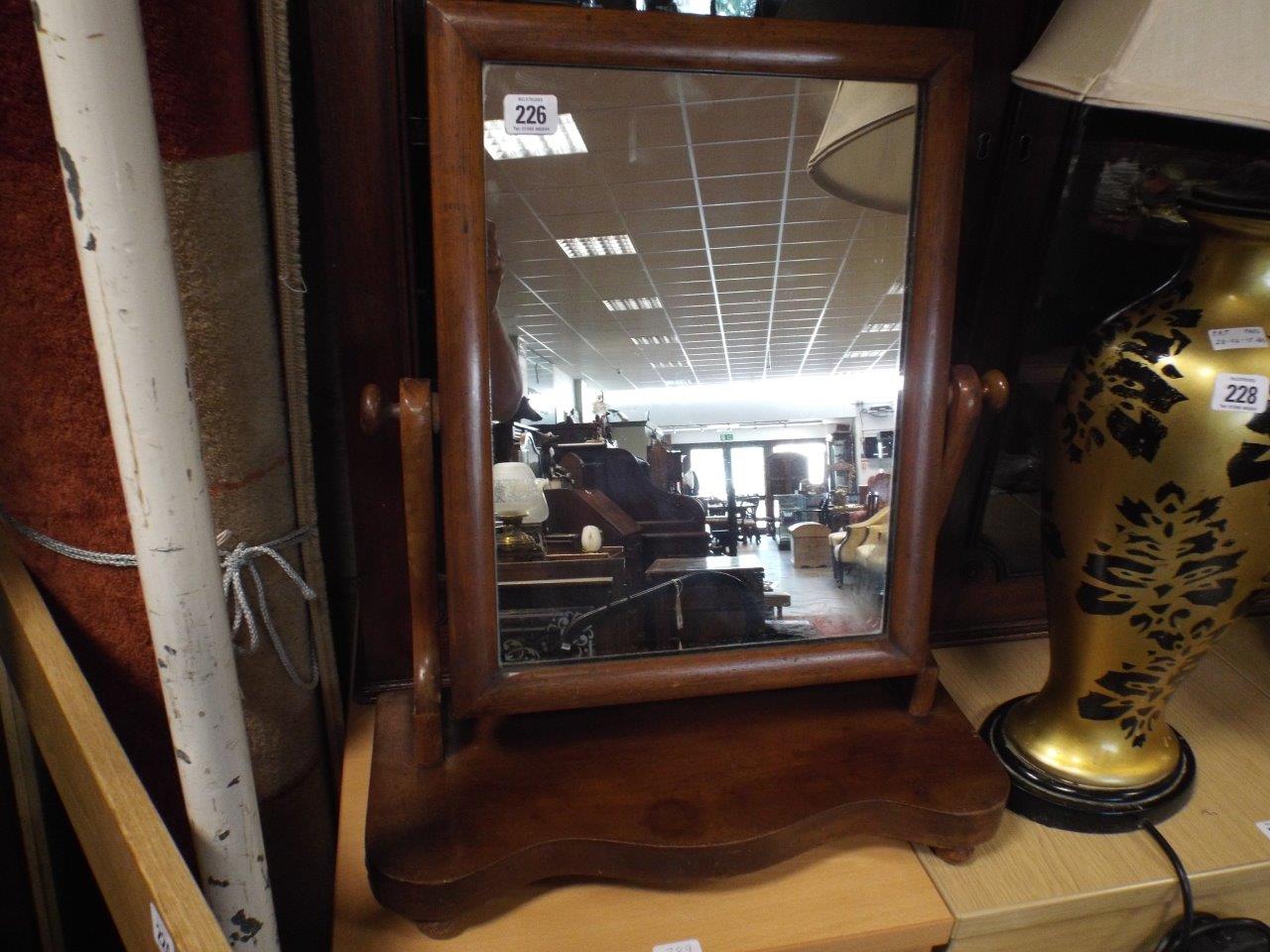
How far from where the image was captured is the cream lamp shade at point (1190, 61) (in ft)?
1.47

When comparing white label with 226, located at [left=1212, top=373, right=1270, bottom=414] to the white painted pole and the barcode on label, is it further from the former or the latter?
the white painted pole

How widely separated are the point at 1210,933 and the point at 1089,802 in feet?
0.43

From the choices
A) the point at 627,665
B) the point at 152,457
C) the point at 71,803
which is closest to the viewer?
the point at 152,457

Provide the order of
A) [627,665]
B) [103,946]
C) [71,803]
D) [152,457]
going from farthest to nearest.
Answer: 1. [103,946]
2. [627,665]
3. [71,803]
4. [152,457]

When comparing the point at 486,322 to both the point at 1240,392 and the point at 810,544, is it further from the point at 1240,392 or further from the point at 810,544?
the point at 1240,392

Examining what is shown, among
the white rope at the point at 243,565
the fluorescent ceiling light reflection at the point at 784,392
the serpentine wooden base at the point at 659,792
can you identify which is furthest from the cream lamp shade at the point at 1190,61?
the white rope at the point at 243,565

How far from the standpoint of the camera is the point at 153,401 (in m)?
0.36

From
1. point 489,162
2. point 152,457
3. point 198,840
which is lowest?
point 198,840

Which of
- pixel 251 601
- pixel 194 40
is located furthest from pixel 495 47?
pixel 251 601

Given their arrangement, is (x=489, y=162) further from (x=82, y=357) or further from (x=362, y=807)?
(x=362, y=807)

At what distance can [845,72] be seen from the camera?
542 mm

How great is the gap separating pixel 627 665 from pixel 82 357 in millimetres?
478

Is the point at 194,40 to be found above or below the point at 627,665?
above

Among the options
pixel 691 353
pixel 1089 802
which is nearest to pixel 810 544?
pixel 691 353
